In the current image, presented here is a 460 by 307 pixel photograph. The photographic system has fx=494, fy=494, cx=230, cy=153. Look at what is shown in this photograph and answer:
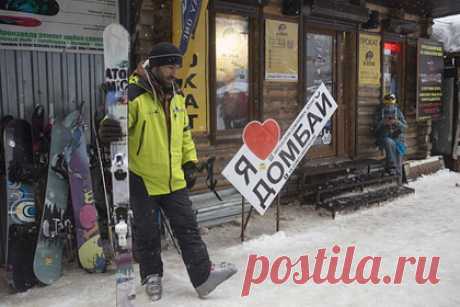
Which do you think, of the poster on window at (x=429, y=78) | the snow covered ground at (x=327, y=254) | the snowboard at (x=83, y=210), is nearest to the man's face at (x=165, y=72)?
the snowboard at (x=83, y=210)

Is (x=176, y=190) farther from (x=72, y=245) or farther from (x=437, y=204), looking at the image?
(x=437, y=204)

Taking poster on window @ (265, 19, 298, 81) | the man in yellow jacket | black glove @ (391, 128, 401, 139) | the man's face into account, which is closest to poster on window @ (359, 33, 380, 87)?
black glove @ (391, 128, 401, 139)

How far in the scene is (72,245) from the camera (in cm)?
430

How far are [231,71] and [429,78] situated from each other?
502cm

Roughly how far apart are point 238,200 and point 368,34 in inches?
159

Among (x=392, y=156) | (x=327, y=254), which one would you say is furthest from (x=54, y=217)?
(x=392, y=156)

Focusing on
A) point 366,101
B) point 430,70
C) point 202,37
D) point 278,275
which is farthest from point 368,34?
point 278,275

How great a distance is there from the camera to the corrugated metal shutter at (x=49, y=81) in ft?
13.7

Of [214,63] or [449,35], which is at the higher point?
[449,35]

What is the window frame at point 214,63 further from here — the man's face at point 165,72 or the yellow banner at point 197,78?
the man's face at point 165,72

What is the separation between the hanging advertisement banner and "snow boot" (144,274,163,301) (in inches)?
56.0

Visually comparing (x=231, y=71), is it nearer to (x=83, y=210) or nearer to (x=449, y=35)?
(x=83, y=210)

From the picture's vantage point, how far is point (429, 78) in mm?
9398

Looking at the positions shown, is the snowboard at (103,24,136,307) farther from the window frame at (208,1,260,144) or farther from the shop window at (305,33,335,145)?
the shop window at (305,33,335,145)
